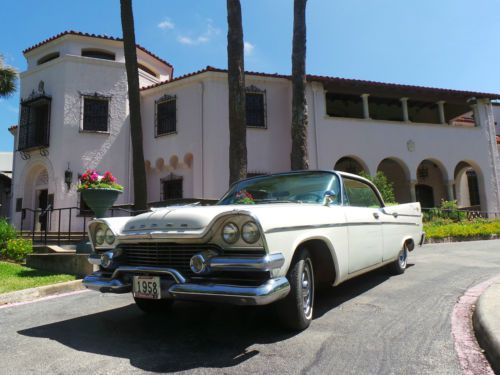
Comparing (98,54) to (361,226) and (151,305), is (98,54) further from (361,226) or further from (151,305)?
(361,226)

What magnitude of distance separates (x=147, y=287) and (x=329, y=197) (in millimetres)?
1945

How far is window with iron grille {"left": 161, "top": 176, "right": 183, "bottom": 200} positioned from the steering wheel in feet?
41.1

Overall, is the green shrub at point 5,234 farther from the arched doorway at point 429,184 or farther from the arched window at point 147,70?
the arched doorway at point 429,184

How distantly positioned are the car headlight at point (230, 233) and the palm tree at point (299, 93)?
928 centimetres

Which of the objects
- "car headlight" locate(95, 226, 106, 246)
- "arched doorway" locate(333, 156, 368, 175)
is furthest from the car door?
"arched doorway" locate(333, 156, 368, 175)

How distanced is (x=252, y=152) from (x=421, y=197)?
1125 centimetres

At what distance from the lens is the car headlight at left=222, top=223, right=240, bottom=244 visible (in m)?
2.95

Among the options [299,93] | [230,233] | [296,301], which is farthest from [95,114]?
[296,301]

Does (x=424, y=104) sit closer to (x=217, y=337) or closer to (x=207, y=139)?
(x=207, y=139)

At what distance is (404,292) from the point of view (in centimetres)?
482

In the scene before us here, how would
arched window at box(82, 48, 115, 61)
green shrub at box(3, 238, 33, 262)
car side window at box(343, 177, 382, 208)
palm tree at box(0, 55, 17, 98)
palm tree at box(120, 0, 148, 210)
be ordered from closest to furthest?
car side window at box(343, 177, 382, 208)
green shrub at box(3, 238, 33, 262)
palm tree at box(120, 0, 148, 210)
palm tree at box(0, 55, 17, 98)
arched window at box(82, 48, 115, 61)

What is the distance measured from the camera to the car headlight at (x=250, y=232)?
289 centimetres

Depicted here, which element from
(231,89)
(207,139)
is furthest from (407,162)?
(231,89)

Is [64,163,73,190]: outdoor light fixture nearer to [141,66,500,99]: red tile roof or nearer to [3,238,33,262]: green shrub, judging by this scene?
[141,66,500,99]: red tile roof
